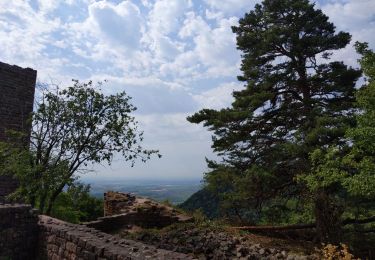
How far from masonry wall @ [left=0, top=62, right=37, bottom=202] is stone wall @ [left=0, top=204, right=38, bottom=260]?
604cm

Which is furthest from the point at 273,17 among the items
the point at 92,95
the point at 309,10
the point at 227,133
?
the point at 92,95

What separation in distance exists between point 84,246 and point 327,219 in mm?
8815

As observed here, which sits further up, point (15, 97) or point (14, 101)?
point (15, 97)

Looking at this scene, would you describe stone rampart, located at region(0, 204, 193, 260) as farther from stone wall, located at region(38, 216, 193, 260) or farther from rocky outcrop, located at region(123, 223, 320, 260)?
rocky outcrop, located at region(123, 223, 320, 260)

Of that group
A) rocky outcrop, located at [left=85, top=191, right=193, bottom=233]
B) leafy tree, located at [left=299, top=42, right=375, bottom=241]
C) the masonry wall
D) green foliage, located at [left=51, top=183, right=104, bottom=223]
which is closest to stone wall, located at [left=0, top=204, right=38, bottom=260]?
rocky outcrop, located at [left=85, top=191, right=193, bottom=233]

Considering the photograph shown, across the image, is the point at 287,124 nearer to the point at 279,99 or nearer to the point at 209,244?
the point at 279,99

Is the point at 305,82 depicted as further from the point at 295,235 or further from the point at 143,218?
the point at 143,218

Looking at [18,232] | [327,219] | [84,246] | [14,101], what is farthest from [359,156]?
[14,101]

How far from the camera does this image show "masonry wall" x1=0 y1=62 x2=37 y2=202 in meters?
14.1

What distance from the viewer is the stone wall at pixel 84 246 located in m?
5.40

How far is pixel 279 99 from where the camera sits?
1614 cm

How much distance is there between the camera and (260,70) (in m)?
16.4

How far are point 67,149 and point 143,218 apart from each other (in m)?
4.03

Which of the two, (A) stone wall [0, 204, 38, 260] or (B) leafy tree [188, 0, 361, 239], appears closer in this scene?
(A) stone wall [0, 204, 38, 260]
